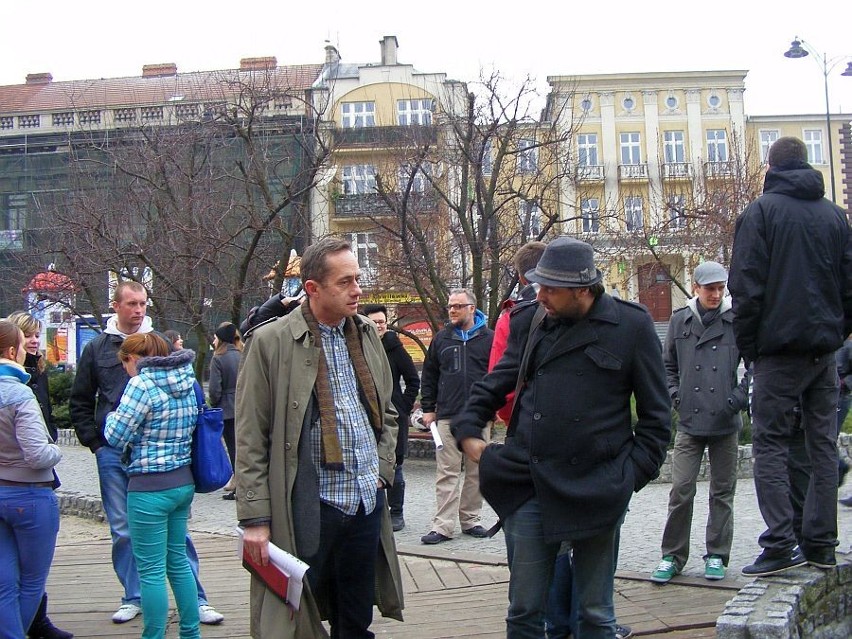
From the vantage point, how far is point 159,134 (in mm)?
19281

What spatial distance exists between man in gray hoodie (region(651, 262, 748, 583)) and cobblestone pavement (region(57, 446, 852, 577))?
30 centimetres

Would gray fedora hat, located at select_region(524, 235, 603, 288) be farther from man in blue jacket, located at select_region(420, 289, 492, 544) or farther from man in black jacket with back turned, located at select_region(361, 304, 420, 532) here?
man in black jacket with back turned, located at select_region(361, 304, 420, 532)

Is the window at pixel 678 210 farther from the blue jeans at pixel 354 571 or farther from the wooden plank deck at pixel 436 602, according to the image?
the blue jeans at pixel 354 571

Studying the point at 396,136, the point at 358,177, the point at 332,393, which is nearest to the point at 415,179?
the point at 396,136

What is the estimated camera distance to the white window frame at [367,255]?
22.7 metres

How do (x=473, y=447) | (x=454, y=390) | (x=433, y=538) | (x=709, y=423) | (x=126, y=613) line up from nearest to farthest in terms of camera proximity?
(x=473, y=447) < (x=126, y=613) < (x=709, y=423) < (x=433, y=538) < (x=454, y=390)

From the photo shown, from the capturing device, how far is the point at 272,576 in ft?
12.3

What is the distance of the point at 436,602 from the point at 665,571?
153 cm

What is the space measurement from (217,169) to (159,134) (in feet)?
6.89

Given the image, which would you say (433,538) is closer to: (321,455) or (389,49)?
(321,455)

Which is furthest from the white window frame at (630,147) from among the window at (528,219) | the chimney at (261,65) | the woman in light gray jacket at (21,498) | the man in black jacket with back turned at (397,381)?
the woman in light gray jacket at (21,498)

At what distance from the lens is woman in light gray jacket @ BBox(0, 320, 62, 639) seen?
4.89m

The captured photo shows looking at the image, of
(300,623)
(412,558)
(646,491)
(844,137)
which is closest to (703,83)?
(844,137)

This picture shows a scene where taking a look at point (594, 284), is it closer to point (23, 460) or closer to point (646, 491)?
point (23, 460)
